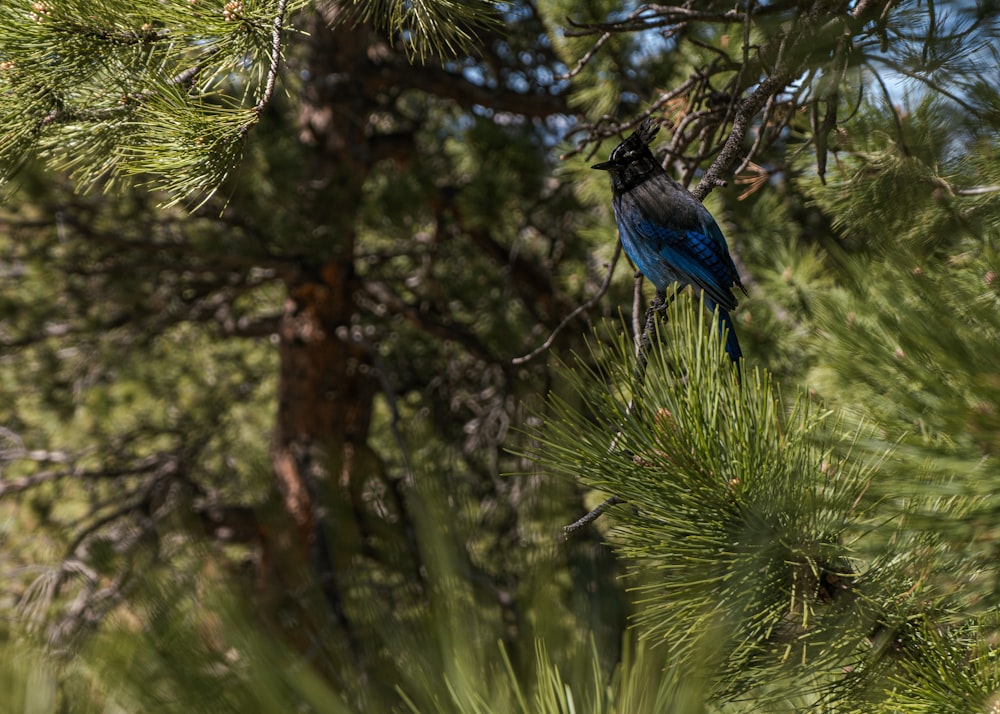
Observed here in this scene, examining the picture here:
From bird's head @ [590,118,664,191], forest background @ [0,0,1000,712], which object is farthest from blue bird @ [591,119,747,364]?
forest background @ [0,0,1000,712]

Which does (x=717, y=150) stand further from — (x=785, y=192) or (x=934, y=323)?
(x=785, y=192)

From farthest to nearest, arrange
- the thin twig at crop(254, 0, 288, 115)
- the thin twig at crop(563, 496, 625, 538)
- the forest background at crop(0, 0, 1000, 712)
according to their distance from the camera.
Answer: the thin twig at crop(254, 0, 288, 115), the thin twig at crop(563, 496, 625, 538), the forest background at crop(0, 0, 1000, 712)

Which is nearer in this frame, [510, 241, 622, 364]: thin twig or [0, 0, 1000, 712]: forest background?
[0, 0, 1000, 712]: forest background

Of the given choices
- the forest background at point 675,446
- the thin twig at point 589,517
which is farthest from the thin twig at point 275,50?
the thin twig at point 589,517

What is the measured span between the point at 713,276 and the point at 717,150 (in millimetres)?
260

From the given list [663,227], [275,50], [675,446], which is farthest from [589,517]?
[275,50]

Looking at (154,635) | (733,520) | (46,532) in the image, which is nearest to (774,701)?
(733,520)

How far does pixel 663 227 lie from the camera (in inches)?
59.2

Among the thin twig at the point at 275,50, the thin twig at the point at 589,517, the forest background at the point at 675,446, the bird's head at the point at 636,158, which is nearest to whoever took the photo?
the forest background at the point at 675,446

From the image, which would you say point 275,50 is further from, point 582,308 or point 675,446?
point 675,446

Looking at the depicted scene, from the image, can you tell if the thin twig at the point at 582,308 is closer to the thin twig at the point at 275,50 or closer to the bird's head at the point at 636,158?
the bird's head at the point at 636,158

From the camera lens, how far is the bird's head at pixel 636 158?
1.48 m

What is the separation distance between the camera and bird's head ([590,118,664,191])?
1479 millimetres

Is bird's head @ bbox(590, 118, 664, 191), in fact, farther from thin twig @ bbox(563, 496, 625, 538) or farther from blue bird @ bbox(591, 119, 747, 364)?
thin twig @ bbox(563, 496, 625, 538)
